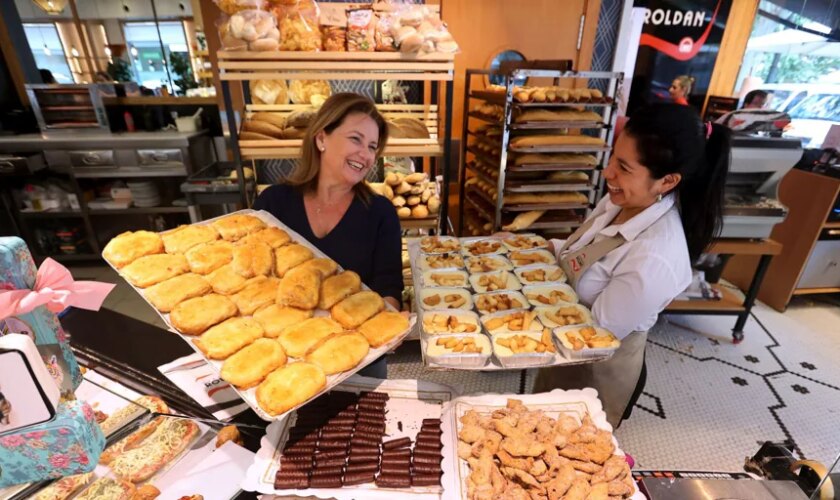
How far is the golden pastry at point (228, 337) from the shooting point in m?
1.21

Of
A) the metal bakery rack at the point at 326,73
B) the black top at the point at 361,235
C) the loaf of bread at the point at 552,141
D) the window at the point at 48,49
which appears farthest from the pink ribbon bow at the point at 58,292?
the window at the point at 48,49

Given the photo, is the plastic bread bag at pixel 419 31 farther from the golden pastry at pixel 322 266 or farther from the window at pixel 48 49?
the window at pixel 48 49

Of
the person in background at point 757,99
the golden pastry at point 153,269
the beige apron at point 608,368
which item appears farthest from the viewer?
the person in background at point 757,99

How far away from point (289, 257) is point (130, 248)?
577 mm

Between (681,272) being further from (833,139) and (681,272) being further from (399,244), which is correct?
(833,139)

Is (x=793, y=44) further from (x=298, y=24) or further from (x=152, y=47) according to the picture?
(x=152, y=47)

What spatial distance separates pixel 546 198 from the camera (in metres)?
3.37

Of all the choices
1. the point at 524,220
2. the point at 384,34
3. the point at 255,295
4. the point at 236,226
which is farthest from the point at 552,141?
the point at 255,295

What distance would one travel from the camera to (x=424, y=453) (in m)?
1.18

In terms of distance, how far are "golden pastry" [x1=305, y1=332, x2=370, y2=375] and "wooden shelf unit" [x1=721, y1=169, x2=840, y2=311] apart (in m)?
4.80

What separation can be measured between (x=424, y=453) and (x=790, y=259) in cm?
488

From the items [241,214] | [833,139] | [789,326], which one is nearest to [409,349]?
[241,214]

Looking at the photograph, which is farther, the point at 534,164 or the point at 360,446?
the point at 534,164

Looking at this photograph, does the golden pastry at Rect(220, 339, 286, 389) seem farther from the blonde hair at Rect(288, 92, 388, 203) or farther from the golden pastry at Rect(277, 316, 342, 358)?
the blonde hair at Rect(288, 92, 388, 203)
